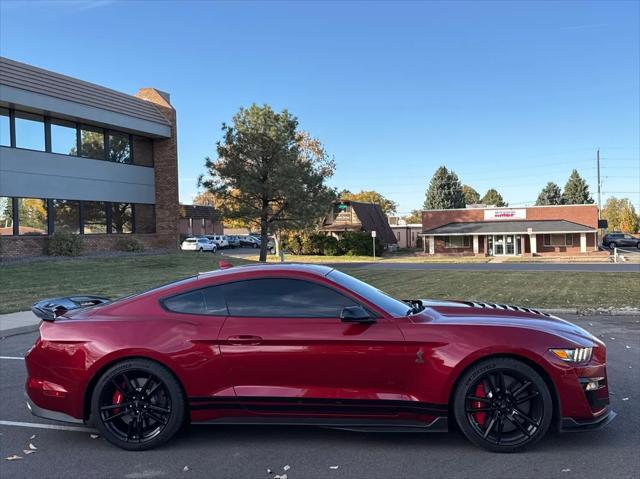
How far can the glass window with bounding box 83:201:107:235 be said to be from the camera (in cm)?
2809

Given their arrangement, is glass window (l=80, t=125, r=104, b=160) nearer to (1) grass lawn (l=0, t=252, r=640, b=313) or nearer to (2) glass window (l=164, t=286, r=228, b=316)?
(1) grass lawn (l=0, t=252, r=640, b=313)

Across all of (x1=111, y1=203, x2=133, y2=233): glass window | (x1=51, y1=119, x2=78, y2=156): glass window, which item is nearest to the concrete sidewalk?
(x1=51, y1=119, x2=78, y2=156): glass window

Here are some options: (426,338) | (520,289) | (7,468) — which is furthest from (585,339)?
(520,289)

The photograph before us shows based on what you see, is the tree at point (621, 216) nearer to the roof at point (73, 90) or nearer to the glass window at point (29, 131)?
the roof at point (73, 90)

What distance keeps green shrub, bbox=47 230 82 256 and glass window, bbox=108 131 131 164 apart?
19.0ft

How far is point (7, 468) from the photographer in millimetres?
3982

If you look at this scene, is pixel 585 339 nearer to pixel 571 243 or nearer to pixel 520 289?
pixel 520 289

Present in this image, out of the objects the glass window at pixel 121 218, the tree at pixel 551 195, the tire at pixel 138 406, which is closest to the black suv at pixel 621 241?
the tree at pixel 551 195

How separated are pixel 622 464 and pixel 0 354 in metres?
8.02

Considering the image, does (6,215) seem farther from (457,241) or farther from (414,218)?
(414,218)

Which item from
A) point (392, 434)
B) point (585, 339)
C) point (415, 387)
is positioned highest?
point (585, 339)

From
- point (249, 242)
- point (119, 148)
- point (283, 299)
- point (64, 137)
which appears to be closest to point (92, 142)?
point (64, 137)

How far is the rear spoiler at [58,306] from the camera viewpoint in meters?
4.77

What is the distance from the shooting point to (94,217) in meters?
28.7
